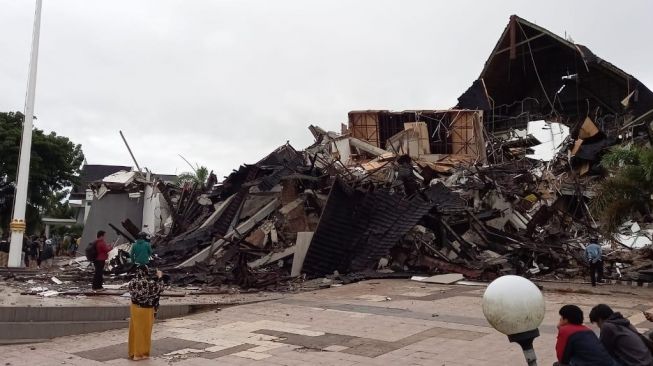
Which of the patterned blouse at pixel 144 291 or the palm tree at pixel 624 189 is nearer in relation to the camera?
the patterned blouse at pixel 144 291

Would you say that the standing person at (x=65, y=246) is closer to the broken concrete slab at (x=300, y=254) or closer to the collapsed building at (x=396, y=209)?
the collapsed building at (x=396, y=209)

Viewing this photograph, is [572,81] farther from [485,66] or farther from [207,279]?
[207,279]

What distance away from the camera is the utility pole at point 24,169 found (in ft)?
52.2

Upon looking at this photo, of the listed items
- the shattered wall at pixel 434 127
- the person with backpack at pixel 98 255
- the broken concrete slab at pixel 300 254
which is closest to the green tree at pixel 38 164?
the shattered wall at pixel 434 127

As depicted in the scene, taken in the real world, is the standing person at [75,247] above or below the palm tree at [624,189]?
below

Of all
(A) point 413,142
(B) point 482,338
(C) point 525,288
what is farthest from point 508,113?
(C) point 525,288

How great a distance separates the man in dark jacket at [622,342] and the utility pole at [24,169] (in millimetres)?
15302

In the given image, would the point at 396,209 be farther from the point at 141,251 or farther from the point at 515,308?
the point at 515,308

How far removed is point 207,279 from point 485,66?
2477cm

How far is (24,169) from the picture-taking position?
16266 mm

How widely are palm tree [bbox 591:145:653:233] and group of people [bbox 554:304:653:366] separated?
8.50 m

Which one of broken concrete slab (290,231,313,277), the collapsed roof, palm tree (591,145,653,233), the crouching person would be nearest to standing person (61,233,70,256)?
broken concrete slab (290,231,313,277)

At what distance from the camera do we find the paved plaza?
6.61 m

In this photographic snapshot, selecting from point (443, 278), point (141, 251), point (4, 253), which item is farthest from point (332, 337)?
point (4, 253)
